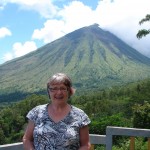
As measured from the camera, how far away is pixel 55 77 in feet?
10.3

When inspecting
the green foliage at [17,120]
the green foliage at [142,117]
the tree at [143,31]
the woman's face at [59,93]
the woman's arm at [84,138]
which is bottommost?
the green foliage at [17,120]

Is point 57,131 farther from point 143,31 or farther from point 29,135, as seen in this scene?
point 143,31

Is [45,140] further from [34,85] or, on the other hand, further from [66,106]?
[34,85]

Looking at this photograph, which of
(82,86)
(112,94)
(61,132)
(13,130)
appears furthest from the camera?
(82,86)

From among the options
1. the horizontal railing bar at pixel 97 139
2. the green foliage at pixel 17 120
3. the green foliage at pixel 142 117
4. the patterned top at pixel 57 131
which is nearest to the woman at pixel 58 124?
the patterned top at pixel 57 131

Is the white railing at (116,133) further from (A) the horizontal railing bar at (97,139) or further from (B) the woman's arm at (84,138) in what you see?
(B) the woman's arm at (84,138)

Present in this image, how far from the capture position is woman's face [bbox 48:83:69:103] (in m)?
3.13

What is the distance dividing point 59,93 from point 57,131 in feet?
Result: 1.04

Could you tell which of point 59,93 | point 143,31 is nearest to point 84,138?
point 59,93

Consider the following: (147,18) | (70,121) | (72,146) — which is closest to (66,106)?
(70,121)

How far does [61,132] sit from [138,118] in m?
13.6

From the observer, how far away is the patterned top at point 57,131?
2.99m

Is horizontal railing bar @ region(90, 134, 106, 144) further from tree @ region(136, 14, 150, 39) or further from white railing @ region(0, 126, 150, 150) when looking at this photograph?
tree @ region(136, 14, 150, 39)

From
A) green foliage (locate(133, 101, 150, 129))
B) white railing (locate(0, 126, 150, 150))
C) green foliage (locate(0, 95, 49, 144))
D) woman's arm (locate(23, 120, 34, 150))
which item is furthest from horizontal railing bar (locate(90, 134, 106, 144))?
green foliage (locate(0, 95, 49, 144))
